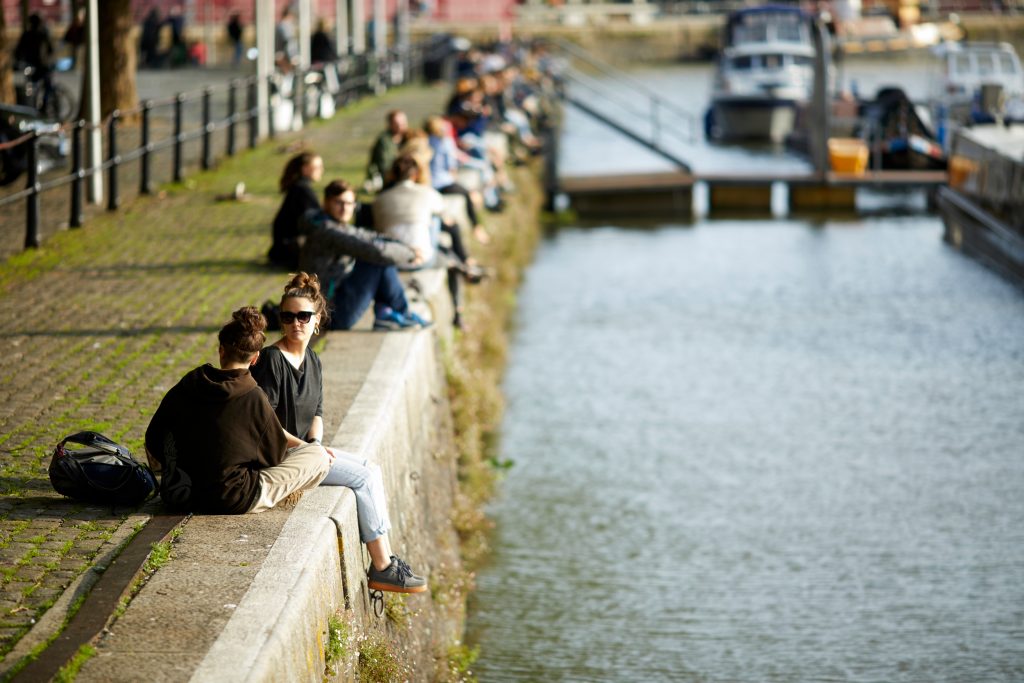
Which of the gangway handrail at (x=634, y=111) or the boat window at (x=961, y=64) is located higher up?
the boat window at (x=961, y=64)

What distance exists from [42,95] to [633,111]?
11.5 meters

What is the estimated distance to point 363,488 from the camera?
655cm

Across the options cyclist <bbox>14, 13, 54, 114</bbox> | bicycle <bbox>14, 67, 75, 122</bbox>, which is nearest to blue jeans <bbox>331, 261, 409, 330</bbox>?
bicycle <bbox>14, 67, 75, 122</bbox>

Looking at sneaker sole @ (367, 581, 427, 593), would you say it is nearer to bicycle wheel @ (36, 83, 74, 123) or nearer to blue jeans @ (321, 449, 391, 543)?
blue jeans @ (321, 449, 391, 543)

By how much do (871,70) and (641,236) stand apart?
1491 inches

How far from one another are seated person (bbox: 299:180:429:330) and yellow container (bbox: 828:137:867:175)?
733 inches

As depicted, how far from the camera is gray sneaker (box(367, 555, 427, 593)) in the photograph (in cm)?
671

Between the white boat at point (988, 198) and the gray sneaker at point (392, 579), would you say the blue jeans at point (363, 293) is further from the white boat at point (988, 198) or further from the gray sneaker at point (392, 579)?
the white boat at point (988, 198)

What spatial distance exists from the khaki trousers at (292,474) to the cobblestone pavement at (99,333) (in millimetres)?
555

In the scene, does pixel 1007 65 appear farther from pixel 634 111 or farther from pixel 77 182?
pixel 77 182

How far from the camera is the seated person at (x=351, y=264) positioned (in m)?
9.85

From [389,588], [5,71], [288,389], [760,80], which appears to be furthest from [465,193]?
[760,80]

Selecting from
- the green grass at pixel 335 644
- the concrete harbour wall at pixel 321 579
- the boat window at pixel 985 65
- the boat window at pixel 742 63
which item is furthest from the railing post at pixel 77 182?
the boat window at pixel 742 63

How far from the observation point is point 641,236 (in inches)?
982
